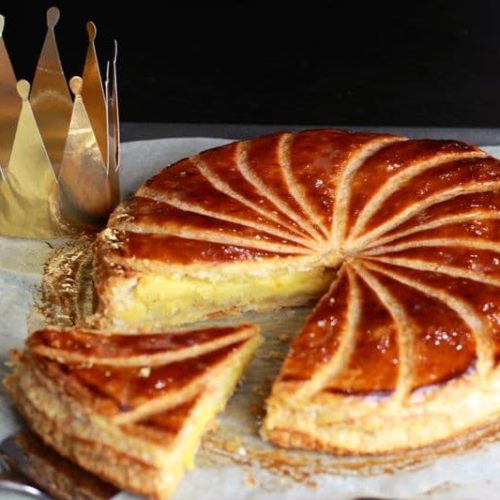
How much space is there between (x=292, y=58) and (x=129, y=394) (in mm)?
5546

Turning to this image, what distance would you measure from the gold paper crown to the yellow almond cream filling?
0.89 meters

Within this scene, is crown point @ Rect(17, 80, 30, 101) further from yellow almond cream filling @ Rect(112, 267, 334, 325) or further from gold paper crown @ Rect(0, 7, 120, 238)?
yellow almond cream filling @ Rect(112, 267, 334, 325)

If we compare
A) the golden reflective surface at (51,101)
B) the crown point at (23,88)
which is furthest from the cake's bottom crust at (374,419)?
the golden reflective surface at (51,101)

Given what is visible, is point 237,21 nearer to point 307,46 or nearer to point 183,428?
point 307,46

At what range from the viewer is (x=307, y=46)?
8.76m

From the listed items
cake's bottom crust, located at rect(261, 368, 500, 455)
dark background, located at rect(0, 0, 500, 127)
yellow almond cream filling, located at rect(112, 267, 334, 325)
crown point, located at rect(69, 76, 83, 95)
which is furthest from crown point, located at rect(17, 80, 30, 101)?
dark background, located at rect(0, 0, 500, 127)

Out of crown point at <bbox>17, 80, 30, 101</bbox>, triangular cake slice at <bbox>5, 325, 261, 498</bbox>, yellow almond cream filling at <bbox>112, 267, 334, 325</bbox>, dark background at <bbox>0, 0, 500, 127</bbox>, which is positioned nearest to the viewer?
triangular cake slice at <bbox>5, 325, 261, 498</bbox>

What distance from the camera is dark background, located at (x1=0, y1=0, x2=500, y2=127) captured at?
27.0ft

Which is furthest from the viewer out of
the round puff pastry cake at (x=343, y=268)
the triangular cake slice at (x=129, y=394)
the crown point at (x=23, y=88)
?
the crown point at (x=23, y=88)

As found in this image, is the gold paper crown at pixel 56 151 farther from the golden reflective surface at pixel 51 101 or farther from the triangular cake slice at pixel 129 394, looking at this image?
the triangular cake slice at pixel 129 394

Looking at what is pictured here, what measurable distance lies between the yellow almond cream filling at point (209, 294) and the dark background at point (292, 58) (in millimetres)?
3575

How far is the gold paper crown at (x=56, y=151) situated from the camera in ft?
16.7

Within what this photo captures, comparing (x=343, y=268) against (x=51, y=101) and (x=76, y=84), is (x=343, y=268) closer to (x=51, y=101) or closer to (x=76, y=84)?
(x=76, y=84)

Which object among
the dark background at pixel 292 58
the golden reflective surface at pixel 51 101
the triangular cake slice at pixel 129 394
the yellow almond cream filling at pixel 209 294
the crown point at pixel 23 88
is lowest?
the triangular cake slice at pixel 129 394
